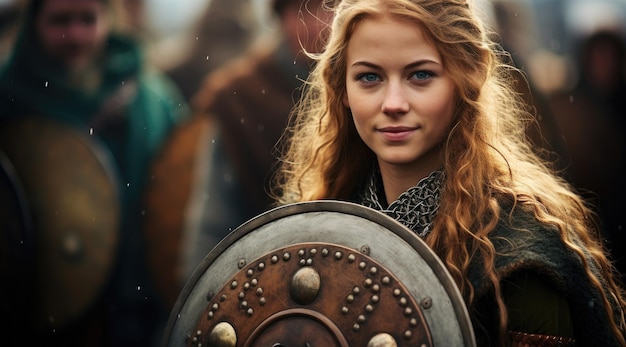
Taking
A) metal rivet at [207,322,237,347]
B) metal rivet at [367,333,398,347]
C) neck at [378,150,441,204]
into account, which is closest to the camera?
metal rivet at [367,333,398,347]

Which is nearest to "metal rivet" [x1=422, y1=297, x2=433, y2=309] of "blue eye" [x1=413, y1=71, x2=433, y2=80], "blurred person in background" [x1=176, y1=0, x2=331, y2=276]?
"blue eye" [x1=413, y1=71, x2=433, y2=80]

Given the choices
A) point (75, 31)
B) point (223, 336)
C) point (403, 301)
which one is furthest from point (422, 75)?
point (75, 31)

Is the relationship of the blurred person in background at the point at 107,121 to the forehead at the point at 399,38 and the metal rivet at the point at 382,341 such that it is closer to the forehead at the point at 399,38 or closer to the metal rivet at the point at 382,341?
the forehead at the point at 399,38

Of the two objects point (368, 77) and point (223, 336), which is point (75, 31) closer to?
point (368, 77)

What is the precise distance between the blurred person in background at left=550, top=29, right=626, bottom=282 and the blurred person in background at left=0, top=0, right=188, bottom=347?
5.73 feet

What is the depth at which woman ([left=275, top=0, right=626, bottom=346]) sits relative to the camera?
78.2 inches

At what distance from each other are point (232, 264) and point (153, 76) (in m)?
2.73

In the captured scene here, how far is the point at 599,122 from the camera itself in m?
4.44

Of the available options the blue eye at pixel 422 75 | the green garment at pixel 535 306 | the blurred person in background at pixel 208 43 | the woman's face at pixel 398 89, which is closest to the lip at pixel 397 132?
the woman's face at pixel 398 89

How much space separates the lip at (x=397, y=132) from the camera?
6.99 feet

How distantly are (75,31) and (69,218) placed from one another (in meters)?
0.88

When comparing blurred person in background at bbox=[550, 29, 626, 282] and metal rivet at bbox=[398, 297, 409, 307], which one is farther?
blurred person in background at bbox=[550, 29, 626, 282]

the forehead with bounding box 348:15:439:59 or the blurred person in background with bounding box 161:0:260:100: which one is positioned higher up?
the forehead with bounding box 348:15:439:59

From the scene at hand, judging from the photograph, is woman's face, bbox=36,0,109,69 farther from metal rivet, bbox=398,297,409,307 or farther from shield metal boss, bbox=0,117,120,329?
metal rivet, bbox=398,297,409,307
